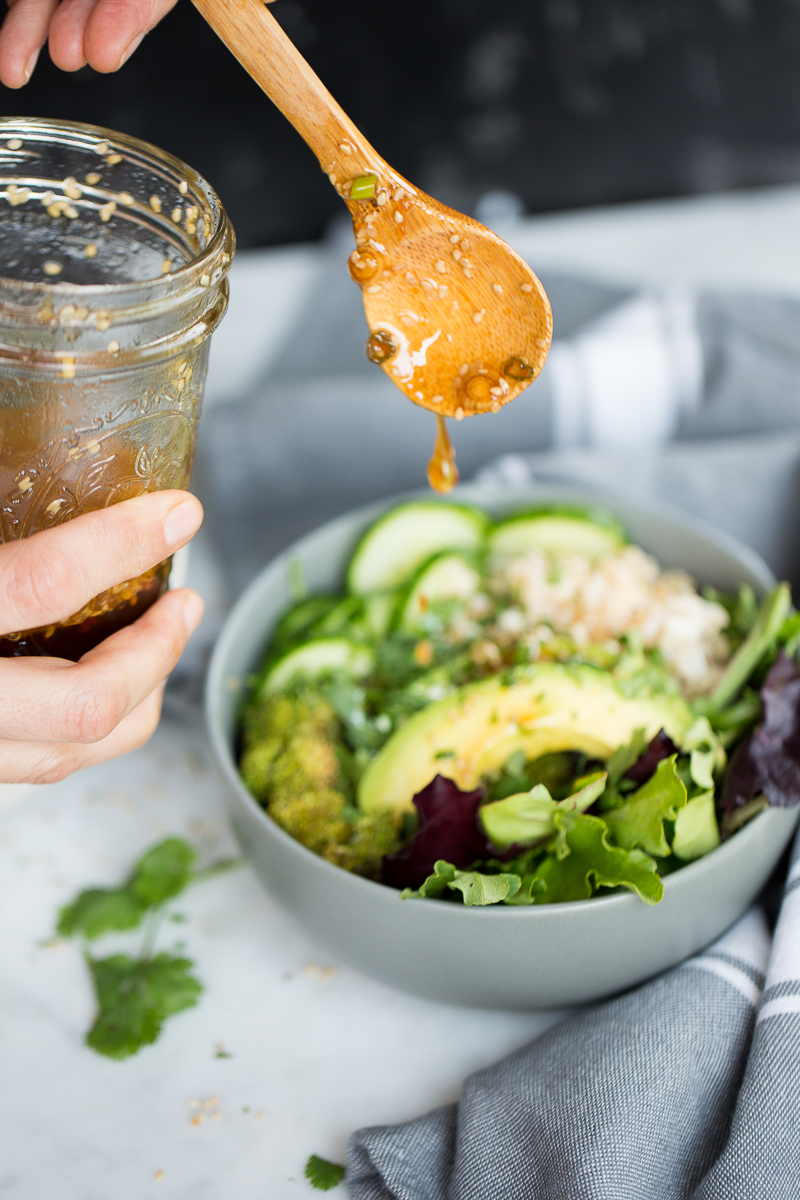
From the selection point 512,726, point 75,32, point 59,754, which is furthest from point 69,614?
point 75,32

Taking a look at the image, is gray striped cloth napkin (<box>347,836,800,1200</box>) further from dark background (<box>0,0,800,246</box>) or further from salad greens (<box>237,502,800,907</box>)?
dark background (<box>0,0,800,246</box>)

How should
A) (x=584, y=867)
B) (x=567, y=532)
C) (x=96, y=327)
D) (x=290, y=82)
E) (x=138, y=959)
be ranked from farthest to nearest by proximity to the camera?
1. (x=567, y=532)
2. (x=138, y=959)
3. (x=584, y=867)
4. (x=290, y=82)
5. (x=96, y=327)

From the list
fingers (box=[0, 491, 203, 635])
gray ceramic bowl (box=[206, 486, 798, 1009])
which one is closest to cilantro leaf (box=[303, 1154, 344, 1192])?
gray ceramic bowl (box=[206, 486, 798, 1009])

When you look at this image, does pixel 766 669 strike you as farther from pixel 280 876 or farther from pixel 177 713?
pixel 177 713

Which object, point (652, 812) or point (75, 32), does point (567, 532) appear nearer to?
point (652, 812)

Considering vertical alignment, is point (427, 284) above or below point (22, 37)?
below

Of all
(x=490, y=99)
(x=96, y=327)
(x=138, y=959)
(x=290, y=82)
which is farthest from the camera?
(x=490, y=99)

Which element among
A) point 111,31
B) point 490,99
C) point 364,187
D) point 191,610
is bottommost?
point 490,99

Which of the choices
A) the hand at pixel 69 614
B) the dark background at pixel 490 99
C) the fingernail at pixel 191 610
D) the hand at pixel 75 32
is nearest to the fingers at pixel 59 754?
the hand at pixel 69 614
